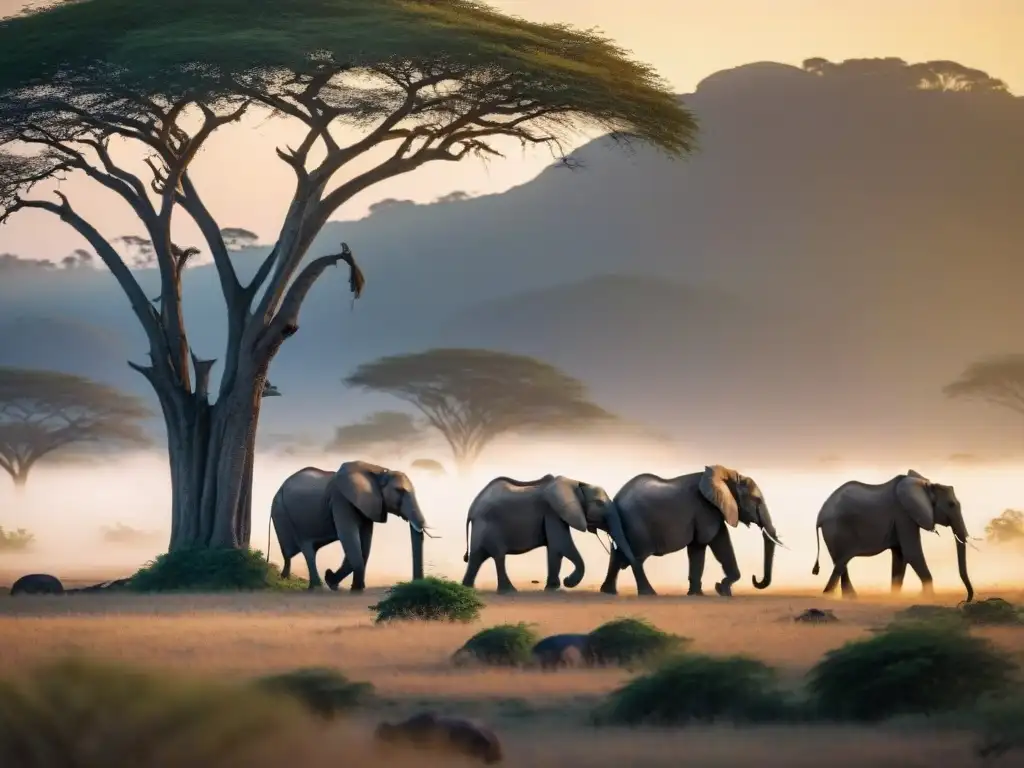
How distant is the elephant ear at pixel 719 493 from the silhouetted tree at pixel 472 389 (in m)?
25.8

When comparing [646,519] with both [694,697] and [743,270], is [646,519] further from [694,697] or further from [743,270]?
[743,270]

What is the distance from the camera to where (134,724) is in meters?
8.94

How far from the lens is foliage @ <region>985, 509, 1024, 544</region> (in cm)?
3731

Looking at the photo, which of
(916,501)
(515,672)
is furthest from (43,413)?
(515,672)

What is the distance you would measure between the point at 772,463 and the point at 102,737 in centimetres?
7079

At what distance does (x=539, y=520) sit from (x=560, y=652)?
8.56 metres

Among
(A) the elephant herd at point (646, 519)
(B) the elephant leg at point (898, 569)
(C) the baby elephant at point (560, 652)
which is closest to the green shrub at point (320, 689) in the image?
(C) the baby elephant at point (560, 652)

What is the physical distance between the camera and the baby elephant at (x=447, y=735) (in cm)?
952

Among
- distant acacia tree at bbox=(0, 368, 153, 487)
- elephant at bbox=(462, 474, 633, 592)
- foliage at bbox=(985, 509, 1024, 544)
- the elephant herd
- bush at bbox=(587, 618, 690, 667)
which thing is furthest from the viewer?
distant acacia tree at bbox=(0, 368, 153, 487)

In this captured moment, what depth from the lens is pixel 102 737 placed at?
888 centimetres

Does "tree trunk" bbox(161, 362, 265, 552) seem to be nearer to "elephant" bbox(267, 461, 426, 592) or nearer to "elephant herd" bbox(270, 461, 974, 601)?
"elephant" bbox(267, 461, 426, 592)

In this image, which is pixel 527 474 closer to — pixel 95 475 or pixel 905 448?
pixel 95 475

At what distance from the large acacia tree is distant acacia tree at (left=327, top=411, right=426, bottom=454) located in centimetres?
3628

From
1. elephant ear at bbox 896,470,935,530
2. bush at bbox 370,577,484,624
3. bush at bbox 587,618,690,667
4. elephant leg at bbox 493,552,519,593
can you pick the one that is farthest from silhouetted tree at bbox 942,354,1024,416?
bush at bbox 587,618,690,667
